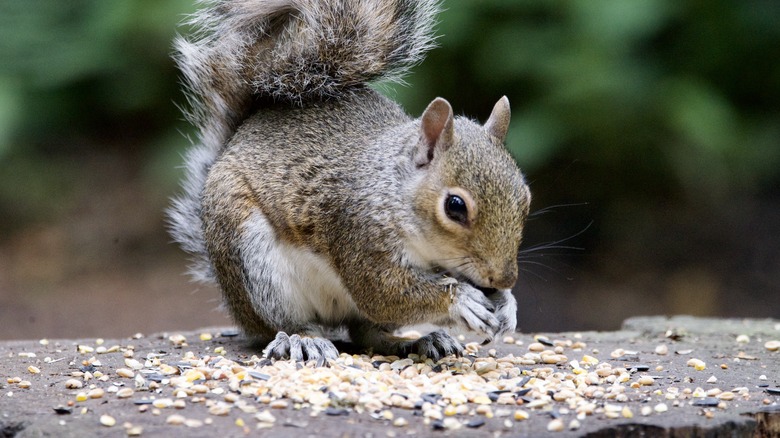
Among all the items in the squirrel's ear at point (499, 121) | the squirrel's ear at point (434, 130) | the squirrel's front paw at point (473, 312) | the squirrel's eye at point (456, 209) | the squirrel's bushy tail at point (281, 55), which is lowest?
the squirrel's front paw at point (473, 312)

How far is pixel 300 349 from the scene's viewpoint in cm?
269

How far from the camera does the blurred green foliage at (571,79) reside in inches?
189

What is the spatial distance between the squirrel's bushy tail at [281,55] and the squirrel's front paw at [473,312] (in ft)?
2.74

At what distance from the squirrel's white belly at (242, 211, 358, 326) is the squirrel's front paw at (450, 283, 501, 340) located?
0.37m

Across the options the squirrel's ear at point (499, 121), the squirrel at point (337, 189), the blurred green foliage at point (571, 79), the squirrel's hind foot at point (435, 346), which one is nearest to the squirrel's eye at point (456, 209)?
the squirrel at point (337, 189)

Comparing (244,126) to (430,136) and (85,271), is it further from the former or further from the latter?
(85,271)

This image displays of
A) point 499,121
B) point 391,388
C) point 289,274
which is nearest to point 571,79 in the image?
point 499,121

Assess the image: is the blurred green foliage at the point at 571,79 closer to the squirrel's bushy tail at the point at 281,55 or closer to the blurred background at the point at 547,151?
the blurred background at the point at 547,151

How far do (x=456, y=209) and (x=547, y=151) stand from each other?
2.40 meters

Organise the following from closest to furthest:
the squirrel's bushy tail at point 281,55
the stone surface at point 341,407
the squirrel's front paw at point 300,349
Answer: the stone surface at point 341,407 < the squirrel's front paw at point 300,349 < the squirrel's bushy tail at point 281,55

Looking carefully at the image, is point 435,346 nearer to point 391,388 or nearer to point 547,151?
point 391,388

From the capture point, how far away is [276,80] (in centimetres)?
304

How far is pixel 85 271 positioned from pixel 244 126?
2959 millimetres

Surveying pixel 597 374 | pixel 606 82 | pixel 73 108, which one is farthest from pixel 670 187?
pixel 73 108
